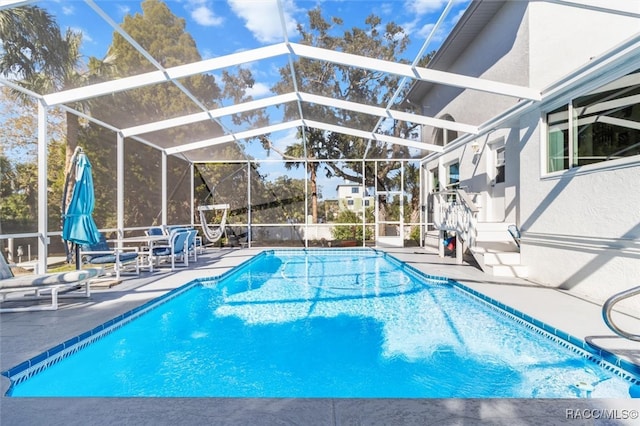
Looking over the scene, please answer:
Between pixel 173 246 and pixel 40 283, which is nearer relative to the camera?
pixel 40 283

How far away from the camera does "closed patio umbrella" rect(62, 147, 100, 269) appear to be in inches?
212

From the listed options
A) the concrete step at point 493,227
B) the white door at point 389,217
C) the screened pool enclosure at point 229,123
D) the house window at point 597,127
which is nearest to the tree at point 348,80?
the screened pool enclosure at point 229,123

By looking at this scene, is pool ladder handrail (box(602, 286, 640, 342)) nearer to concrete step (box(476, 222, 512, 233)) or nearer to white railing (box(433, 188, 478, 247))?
concrete step (box(476, 222, 512, 233))

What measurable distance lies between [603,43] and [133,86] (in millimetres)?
8155

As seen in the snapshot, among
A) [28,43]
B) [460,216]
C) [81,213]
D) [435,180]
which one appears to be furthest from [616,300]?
[435,180]

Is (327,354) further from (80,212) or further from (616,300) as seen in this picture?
(80,212)

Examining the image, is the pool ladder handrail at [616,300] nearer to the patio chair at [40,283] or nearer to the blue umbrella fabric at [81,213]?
the patio chair at [40,283]

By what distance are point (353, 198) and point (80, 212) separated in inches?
360

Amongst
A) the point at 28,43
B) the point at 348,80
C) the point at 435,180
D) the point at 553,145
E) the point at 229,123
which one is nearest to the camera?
the point at 553,145

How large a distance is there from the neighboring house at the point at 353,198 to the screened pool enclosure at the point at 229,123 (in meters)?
0.04

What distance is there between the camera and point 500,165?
25.3ft

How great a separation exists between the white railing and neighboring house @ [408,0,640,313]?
24 millimetres

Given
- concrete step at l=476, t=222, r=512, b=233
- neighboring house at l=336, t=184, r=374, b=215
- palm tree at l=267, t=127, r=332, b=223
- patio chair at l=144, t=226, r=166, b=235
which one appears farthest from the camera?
neighboring house at l=336, t=184, r=374, b=215

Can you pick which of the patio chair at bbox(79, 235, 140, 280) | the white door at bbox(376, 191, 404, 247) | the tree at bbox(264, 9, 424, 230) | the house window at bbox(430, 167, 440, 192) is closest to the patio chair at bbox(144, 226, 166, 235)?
the patio chair at bbox(79, 235, 140, 280)
